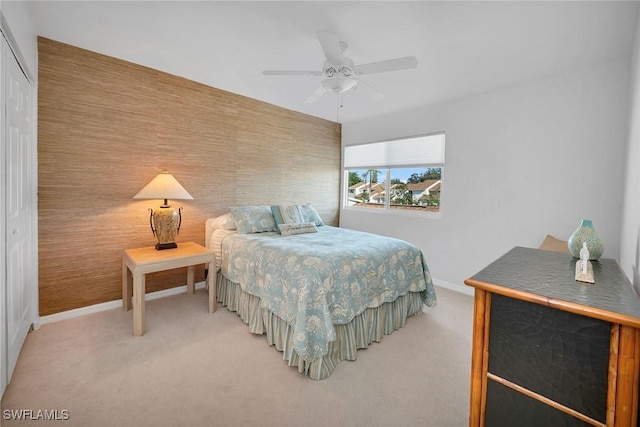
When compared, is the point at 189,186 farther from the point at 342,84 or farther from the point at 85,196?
the point at 342,84

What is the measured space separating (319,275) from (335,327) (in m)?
0.43

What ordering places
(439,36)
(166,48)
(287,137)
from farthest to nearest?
1. (287,137)
2. (166,48)
3. (439,36)

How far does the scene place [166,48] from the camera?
254cm

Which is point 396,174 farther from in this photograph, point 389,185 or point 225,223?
point 225,223

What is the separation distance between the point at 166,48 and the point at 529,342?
325cm

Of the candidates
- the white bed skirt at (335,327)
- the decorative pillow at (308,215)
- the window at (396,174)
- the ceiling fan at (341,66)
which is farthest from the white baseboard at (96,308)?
the window at (396,174)

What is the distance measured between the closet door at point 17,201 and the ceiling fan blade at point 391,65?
2.28 meters

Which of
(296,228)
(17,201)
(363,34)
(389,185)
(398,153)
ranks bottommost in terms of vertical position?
(296,228)

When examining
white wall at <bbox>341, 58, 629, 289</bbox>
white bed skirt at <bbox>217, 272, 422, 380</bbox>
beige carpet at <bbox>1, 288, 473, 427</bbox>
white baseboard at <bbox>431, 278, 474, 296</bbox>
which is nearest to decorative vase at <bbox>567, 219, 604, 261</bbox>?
beige carpet at <bbox>1, 288, 473, 427</bbox>

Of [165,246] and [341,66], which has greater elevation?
[341,66]

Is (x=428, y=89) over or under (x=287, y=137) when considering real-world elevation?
over

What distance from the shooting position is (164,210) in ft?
9.37

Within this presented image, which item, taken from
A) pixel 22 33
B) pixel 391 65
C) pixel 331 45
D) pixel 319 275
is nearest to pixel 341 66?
pixel 331 45

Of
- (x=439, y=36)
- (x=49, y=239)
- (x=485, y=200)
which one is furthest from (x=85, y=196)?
(x=485, y=200)
